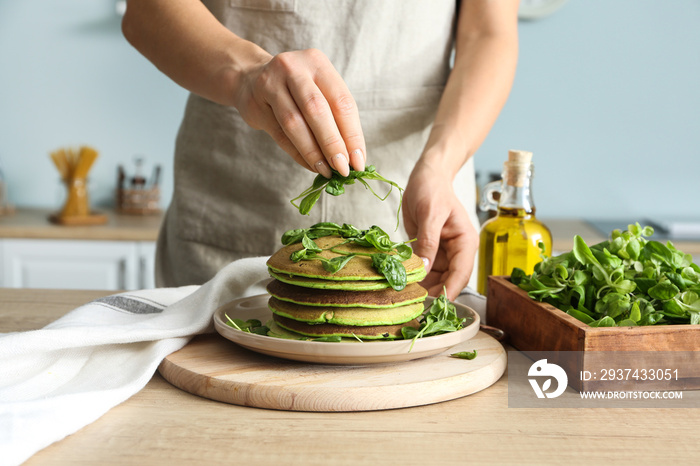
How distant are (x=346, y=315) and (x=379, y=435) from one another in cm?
17

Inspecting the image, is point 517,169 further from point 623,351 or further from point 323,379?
point 323,379

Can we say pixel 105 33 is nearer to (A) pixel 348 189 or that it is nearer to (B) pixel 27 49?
(B) pixel 27 49

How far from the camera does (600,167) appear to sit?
2896 mm

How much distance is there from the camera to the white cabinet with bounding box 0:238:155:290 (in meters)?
2.46

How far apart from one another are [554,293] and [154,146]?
7.95 ft

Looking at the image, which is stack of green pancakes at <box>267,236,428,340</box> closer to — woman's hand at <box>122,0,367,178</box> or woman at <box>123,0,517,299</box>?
woman's hand at <box>122,0,367,178</box>

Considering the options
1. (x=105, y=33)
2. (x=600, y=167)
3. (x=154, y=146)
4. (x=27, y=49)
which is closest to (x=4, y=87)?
(x=27, y=49)

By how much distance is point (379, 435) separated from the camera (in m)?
0.63

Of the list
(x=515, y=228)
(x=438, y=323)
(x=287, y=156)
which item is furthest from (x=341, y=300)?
(x=287, y=156)

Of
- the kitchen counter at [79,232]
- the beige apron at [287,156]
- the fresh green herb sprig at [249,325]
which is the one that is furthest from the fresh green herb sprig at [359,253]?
the kitchen counter at [79,232]

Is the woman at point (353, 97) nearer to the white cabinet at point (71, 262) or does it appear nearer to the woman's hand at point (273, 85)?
the woman's hand at point (273, 85)

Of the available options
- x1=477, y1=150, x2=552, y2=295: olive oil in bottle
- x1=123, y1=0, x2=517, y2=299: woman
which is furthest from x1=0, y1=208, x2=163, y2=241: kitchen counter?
x1=477, y1=150, x2=552, y2=295: olive oil in bottle

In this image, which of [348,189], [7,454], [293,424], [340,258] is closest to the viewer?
[7,454]

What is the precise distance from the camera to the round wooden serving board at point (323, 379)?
2.25 ft
